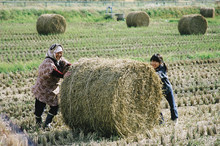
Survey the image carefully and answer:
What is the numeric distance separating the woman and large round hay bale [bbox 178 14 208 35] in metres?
17.1

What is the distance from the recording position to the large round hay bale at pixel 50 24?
21344 mm

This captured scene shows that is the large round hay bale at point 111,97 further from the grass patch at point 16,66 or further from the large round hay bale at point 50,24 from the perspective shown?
the large round hay bale at point 50,24

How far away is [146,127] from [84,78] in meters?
1.61

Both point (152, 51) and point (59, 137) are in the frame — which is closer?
point (59, 137)

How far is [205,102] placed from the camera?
8.60m

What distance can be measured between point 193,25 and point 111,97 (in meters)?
18.1

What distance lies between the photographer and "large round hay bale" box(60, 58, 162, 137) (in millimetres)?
6031

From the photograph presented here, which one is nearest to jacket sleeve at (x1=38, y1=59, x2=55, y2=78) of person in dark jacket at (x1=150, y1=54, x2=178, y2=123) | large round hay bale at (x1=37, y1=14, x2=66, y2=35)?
person in dark jacket at (x1=150, y1=54, x2=178, y2=123)

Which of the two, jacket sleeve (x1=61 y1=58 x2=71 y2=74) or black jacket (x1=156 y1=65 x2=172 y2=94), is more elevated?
jacket sleeve (x1=61 y1=58 x2=71 y2=74)

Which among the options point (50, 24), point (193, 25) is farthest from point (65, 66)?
Result: point (193, 25)

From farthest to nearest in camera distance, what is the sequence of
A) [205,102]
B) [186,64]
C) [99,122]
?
[186,64] < [205,102] < [99,122]

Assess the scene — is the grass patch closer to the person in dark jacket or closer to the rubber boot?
the rubber boot

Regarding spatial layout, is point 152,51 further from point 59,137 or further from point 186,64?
point 59,137

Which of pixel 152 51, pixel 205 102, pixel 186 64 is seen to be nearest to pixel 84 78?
pixel 205 102
